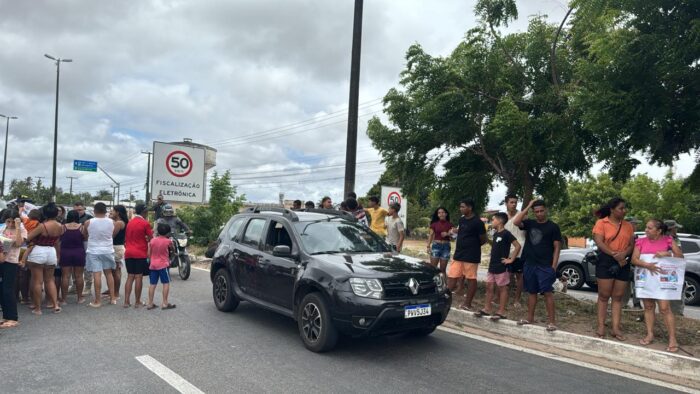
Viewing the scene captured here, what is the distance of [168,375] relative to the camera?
15.9ft

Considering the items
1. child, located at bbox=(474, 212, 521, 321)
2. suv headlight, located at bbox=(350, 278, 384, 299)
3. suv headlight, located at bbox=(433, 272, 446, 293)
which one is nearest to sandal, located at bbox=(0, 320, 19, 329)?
suv headlight, located at bbox=(350, 278, 384, 299)

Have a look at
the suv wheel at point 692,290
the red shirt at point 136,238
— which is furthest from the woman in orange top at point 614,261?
the red shirt at point 136,238

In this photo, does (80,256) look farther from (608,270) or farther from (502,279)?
(608,270)

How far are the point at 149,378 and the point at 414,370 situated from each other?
8.78 ft

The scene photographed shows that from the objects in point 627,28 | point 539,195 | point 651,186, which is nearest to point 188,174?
point 539,195

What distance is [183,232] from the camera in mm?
12742

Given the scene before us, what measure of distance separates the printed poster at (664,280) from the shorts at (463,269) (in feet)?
7.38

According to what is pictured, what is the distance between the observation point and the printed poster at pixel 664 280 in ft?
19.5

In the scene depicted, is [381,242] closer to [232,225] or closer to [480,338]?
[480,338]

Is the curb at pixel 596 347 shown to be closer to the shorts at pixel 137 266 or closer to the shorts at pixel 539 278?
the shorts at pixel 539 278

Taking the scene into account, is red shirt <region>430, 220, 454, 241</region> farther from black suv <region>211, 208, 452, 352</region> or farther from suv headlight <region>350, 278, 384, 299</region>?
suv headlight <region>350, 278, 384, 299</region>

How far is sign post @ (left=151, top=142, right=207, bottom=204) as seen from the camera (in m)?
19.7

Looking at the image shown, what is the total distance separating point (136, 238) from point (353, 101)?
5.46 m

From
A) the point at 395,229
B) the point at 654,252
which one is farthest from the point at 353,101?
the point at 654,252
